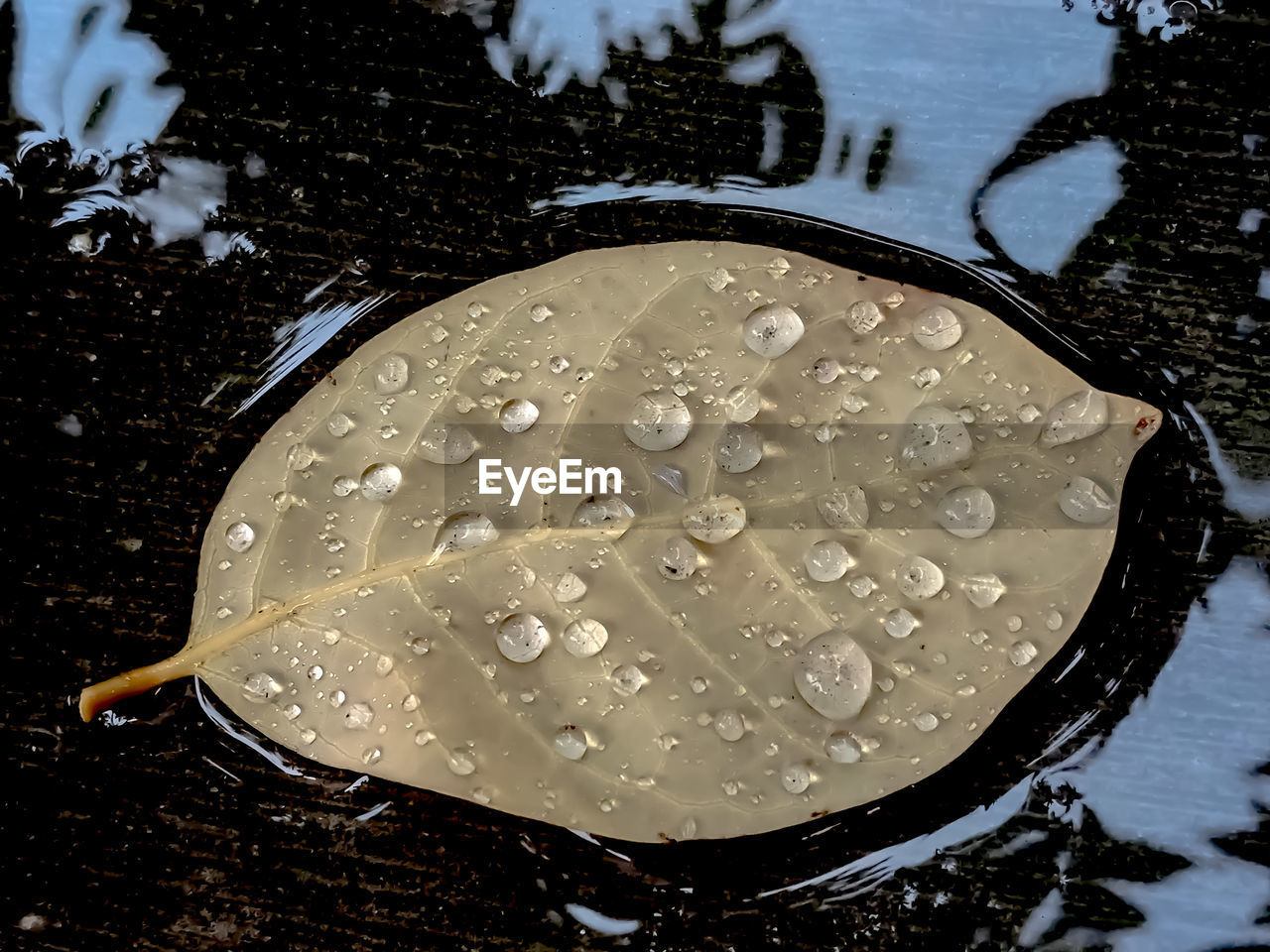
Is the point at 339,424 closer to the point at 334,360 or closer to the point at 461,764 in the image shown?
the point at 334,360

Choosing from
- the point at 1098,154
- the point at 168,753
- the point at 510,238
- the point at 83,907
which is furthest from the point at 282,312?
the point at 1098,154

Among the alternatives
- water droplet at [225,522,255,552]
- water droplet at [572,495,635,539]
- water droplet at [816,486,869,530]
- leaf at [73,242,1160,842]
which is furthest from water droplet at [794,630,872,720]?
water droplet at [225,522,255,552]

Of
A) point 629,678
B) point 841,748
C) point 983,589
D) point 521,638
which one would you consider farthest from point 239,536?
point 983,589

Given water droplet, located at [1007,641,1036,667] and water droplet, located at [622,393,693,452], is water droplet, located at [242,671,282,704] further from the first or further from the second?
water droplet, located at [1007,641,1036,667]

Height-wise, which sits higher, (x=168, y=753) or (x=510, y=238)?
(x=510, y=238)

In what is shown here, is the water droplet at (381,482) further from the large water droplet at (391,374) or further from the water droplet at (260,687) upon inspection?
the water droplet at (260,687)

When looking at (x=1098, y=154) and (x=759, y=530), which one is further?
(x=1098, y=154)

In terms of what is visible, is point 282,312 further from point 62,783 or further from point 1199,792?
point 1199,792
